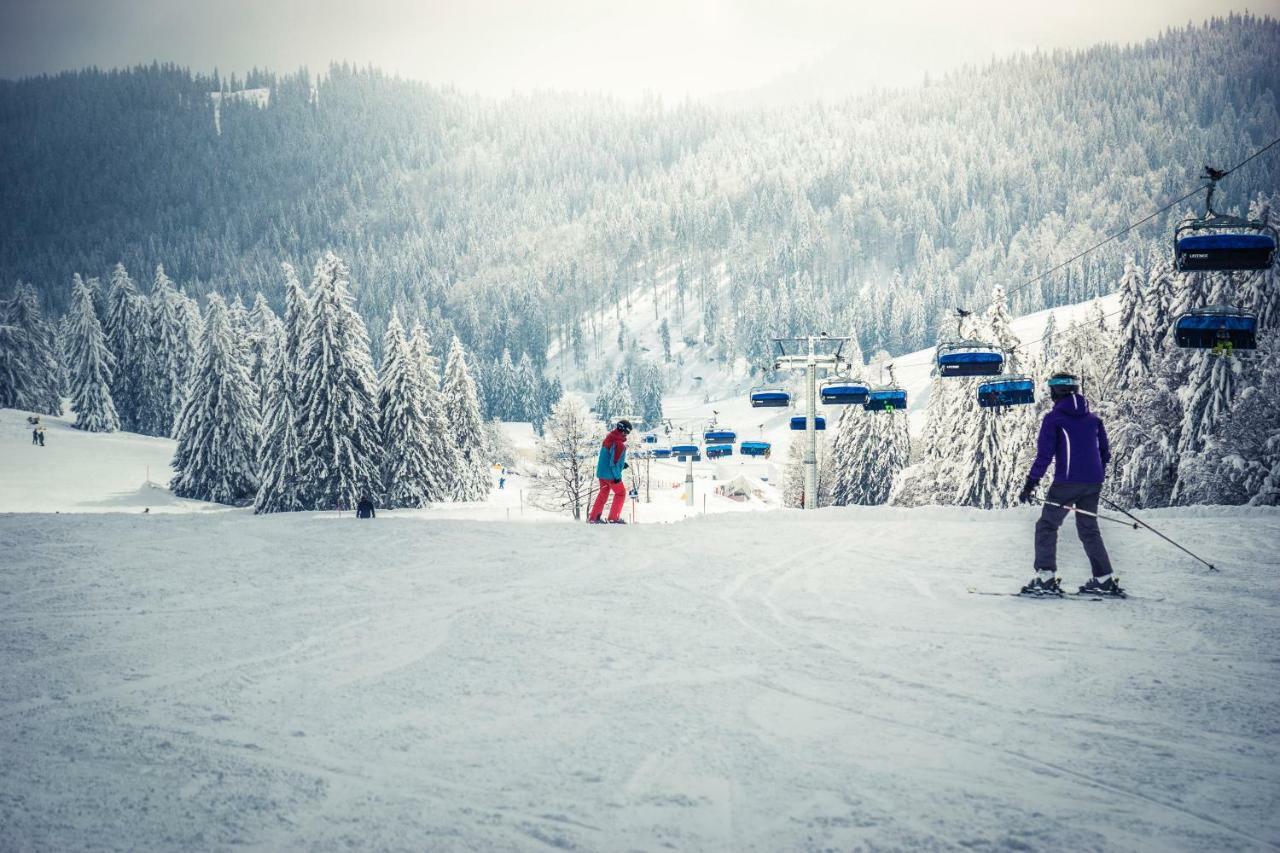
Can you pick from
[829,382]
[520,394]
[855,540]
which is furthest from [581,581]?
[520,394]

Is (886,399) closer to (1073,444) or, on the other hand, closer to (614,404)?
(1073,444)

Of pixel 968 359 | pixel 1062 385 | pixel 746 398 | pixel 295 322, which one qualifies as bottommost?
pixel 1062 385

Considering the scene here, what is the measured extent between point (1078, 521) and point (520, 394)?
159331 mm

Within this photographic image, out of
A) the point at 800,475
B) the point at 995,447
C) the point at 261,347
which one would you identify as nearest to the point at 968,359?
the point at 995,447

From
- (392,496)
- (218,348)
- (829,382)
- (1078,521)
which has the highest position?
(218,348)

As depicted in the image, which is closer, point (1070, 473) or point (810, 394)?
point (1070, 473)

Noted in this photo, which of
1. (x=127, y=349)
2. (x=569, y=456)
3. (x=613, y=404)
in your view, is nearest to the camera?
(x=569, y=456)

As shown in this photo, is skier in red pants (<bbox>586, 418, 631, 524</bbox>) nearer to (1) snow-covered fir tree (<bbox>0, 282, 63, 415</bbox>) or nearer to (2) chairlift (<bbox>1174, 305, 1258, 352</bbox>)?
(2) chairlift (<bbox>1174, 305, 1258, 352</bbox>)

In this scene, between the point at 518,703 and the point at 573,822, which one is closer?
the point at 573,822

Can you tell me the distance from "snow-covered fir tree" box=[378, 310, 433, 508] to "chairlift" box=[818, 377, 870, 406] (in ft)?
82.0

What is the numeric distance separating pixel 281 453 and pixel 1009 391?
33.3 meters

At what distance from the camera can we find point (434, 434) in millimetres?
49219

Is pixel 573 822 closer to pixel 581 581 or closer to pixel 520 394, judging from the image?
pixel 581 581

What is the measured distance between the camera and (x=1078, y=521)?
326 inches
